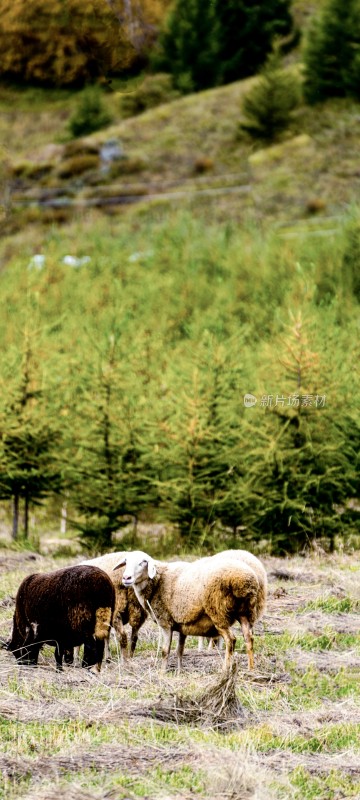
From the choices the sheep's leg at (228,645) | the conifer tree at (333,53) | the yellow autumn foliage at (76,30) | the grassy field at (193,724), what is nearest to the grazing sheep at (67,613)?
the grassy field at (193,724)

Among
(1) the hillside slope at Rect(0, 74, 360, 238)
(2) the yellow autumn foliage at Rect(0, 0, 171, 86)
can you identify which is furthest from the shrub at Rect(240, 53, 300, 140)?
(2) the yellow autumn foliage at Rect(0, 0, 171, 86)

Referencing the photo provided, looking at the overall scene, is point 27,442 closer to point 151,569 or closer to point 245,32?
point 151,569

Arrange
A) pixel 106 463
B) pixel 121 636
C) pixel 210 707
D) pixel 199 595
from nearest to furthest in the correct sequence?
1. pixel 210 707
2. pixel 199 595
3. pixel 121 636
4. pixel 106 463

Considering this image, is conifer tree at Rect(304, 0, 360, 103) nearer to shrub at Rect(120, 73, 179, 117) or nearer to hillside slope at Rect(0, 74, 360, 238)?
hillside slope at Rect(0, 74, 360, 238)

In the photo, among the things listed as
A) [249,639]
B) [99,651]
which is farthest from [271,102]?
[99,651]

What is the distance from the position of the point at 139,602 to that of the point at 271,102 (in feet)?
269

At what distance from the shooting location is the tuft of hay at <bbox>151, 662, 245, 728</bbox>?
8.21 metres

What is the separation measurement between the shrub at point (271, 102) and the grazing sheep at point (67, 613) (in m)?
76.1

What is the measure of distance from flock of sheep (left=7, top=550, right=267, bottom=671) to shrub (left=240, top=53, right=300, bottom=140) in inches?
2975

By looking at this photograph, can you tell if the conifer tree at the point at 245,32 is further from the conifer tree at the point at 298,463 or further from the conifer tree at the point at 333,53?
the conifer tree at the point at 298,463

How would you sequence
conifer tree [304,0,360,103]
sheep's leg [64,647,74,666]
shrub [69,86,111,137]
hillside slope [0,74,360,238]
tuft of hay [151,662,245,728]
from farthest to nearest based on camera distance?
shrub [69,86,111,137]
conifer tree [304,0,360,103]
hillside slope [0,74,360,238]
sheep's leg [64,647,74,666]
tuft of hay [151,662,245,728]

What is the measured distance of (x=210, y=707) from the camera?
27.4ft

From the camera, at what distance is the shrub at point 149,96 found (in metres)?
103

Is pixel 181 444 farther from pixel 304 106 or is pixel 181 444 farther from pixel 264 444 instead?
pixel 304 106
